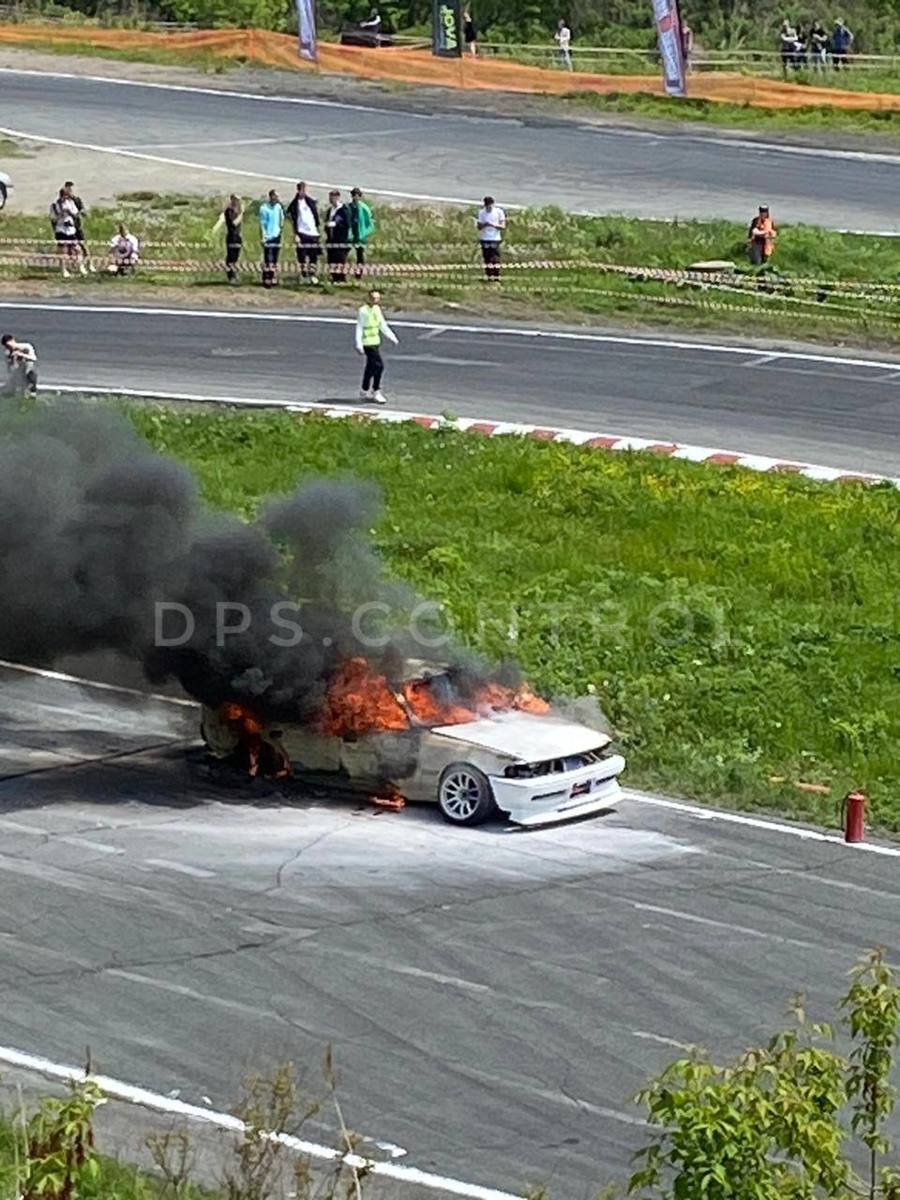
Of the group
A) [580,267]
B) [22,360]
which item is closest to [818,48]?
[580,267]

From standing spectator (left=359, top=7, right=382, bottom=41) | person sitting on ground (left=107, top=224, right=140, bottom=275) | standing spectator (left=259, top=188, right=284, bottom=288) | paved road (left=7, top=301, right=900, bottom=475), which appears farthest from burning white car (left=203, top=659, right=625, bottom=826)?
standing spectator (left=359, top=7, right=382, bottom=41)

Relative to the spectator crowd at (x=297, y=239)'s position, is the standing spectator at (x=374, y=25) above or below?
above

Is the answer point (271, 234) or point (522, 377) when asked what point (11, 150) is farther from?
point (522, 377)

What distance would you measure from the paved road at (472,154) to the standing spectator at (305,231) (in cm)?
597

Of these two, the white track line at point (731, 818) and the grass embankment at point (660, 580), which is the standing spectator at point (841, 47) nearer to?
the grass embankment at point (660, 580)

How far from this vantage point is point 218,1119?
12.9 m

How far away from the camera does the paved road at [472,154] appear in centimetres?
4312

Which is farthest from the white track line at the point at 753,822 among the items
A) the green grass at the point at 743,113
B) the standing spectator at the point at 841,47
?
the standing spectator at the point at 841,47

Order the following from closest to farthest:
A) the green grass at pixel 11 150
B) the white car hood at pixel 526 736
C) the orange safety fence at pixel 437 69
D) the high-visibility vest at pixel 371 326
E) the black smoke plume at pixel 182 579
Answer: the white car hood at pixel 526 736
the black smoke plume at pixel 182 579
the high-visibility vest at pixel 371 326
the green grass at pixel 11 150
the orange safety fence at pixel 437 69

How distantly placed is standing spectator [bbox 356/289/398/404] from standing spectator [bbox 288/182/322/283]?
5.72 meters

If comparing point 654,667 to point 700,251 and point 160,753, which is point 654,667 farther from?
point 700,251

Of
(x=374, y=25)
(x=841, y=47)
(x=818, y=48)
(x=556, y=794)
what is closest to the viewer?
(x=556, y=794)

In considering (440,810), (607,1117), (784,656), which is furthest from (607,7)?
(607,1117)

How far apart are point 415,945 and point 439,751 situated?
252 centimetres
